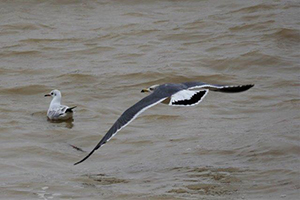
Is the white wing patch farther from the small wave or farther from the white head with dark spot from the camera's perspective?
the small wave

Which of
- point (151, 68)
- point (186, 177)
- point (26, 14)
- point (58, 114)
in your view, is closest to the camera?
point (186, 177)

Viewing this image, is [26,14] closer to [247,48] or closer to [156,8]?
[156,8]

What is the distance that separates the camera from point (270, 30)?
13.7 metres

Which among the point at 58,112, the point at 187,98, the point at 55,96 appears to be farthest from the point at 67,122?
the point at 187,98

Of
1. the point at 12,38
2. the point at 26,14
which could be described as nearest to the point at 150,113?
the point at 12,38

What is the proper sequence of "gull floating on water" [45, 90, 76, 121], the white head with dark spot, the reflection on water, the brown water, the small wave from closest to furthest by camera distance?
1. the brown water
2. the reflection on water
3. "gull floating on water" [45, 90, 76, 121]
4. the white head with dark spot
5. the small wave

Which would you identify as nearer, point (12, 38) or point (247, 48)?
point (247, 48)

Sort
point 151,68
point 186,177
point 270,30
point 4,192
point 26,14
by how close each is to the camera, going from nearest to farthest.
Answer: point 4,192 → point 186,177 → point 151,68 → point 270,30 → point 26,14

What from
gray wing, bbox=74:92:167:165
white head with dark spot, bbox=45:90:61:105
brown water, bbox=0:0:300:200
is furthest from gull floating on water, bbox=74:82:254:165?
white head with dark spot, bbox=45:90:61:105

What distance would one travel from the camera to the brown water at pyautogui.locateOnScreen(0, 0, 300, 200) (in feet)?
23.7

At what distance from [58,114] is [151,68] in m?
2.57

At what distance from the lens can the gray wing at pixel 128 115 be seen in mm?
6875

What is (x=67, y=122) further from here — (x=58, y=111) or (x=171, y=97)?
(x=171, y=97)

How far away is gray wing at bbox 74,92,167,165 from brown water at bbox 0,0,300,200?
49cm
